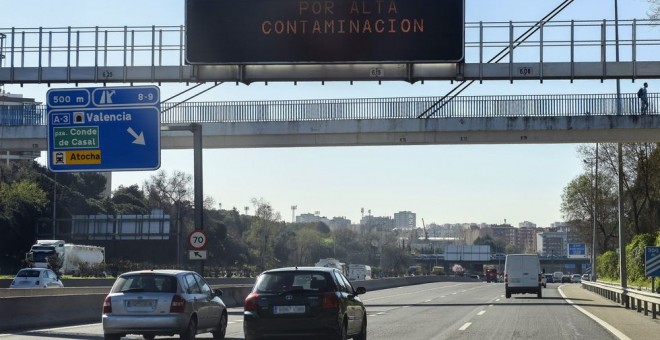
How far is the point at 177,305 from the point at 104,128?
11453 millimetres

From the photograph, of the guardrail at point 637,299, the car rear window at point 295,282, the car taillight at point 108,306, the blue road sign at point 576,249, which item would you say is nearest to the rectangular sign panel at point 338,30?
the guardrail at point 637,299

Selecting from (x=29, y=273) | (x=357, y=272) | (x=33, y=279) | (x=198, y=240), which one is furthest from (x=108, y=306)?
(x=357, y=272)

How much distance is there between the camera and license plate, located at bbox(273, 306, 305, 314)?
1725cm

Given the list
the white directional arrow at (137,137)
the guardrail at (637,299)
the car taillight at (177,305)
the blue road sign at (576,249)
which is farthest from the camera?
the blue road sign at (576,249)

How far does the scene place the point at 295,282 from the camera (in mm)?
17625

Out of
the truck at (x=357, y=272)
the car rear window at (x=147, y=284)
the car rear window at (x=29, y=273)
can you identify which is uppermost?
the car rear window at (x=147, y=284)

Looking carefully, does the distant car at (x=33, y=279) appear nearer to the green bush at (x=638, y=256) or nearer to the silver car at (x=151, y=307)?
the silver car at (x=151, y=307)

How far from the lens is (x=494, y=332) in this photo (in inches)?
917

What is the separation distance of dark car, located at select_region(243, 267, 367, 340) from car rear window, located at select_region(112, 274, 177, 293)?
239cm

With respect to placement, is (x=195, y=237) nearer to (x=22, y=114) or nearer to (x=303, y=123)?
(x=303, y=123)

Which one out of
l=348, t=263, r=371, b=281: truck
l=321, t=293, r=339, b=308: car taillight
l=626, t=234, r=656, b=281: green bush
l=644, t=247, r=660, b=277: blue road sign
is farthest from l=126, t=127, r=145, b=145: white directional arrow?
l=348, t=263, r=371, b=281: truck

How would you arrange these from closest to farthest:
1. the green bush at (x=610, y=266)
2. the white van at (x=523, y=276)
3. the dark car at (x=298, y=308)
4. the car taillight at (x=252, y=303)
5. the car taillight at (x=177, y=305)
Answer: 1. the dark car at (x=298, y=308)
2. the car taillight at (x=252, y=303)
3. the car taillight at (x=177, y=305)
4. the white van at (x=523, y=276)
5. the green bush at (x=610, y=266)

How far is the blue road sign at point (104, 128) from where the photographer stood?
2873 centimetres

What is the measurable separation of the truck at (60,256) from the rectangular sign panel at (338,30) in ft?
150
